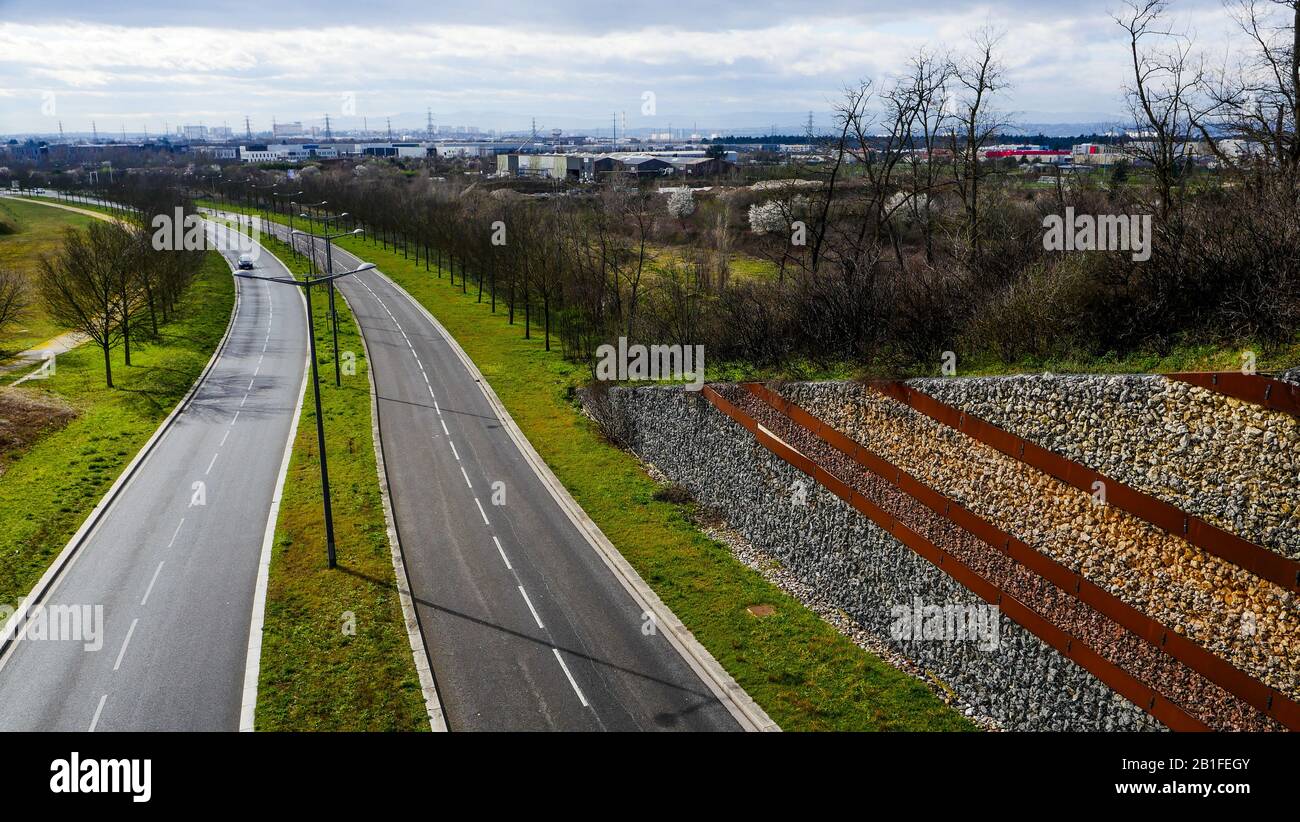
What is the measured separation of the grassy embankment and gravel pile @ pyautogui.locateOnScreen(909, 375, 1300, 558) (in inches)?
605

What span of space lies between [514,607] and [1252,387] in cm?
1783

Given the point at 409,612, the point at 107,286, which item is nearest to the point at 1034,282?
the point at 409,612

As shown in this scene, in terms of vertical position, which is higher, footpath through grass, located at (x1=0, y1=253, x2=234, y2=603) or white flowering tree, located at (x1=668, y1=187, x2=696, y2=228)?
white flowering tree, located at (x1=668, y1=187, x2=696, y2=228)

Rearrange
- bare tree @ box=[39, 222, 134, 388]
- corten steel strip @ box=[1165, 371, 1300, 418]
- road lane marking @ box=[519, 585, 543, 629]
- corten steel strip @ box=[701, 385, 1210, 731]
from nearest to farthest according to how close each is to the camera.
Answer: corten steel strip @ box=[1165, 371, 1300, 418]
corten steel strip @ box=[701, 385, 1210, 731]
road lane marking @ box=[519, 585, 543, 629]
bare tree @ box=[39, 222, 134, 388]

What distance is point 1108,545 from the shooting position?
56.7 ft

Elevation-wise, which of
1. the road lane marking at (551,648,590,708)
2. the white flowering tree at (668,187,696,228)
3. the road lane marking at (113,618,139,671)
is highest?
the white flowering tree at (668,187,696,228)

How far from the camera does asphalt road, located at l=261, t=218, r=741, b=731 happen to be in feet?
62.4

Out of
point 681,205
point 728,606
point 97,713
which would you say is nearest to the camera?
point 97,713

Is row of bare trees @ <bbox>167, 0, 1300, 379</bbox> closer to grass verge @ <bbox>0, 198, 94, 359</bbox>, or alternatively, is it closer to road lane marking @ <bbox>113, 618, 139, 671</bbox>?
road lane marking @ <bbox>113, 618, 139, 671</bbox>

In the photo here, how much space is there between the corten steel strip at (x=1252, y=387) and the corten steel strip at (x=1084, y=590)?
447cm

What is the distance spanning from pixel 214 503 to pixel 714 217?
215 feet

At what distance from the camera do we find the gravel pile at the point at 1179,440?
15.1 metres

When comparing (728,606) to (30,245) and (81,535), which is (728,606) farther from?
(30,245)

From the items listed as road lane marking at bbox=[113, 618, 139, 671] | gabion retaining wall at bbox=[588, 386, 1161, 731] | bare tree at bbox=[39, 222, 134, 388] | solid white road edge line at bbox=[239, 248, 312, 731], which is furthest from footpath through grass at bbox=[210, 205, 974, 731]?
bare tree at bbox=[39, 222, 134, 388]
